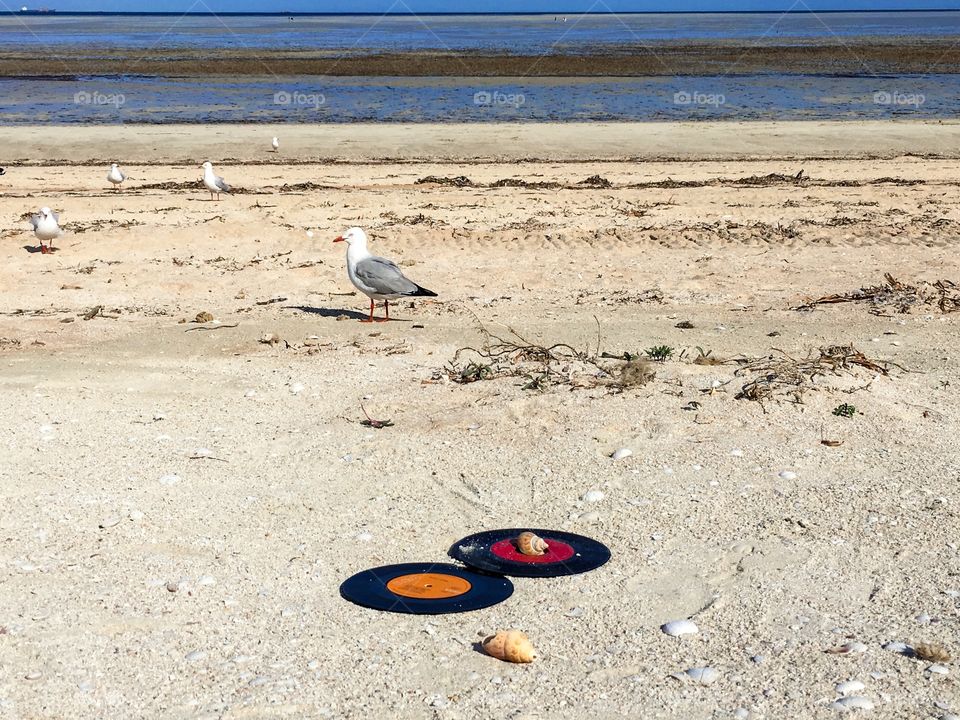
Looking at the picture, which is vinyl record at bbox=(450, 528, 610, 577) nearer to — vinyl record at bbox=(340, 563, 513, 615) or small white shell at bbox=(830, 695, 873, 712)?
vinyl record at bbox=(340, 563, 513, 615)

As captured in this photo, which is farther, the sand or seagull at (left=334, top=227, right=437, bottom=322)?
seagull at (left=334, top=227, right=437, bottom=322)

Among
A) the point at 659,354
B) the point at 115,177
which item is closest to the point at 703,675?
the point at 659,354

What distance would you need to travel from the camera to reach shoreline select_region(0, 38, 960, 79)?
46.6 metres

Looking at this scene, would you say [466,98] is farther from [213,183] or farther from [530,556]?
[530,556]

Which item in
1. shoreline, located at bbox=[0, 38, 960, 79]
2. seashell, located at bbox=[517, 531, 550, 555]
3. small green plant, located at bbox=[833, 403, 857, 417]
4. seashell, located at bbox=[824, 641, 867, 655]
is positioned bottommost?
seashell, located at bbox=[824, 641, 867, 655]

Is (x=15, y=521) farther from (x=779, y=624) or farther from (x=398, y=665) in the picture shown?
(x=779, y=624)

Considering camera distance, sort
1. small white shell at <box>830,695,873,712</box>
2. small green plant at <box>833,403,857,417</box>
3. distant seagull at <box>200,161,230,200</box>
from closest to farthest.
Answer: small white shell at <box>830,695,873,712</box> < small green plant at <box>833,403,857,417</box> < distant seagull at <box>200,161,230,200</box>

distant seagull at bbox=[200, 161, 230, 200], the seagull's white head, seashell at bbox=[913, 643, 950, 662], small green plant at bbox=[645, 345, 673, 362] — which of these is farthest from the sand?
distant seagull at bbox=[200, 161, 230, 200]

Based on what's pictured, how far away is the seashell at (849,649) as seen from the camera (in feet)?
15.8

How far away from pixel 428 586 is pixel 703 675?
4.39ft

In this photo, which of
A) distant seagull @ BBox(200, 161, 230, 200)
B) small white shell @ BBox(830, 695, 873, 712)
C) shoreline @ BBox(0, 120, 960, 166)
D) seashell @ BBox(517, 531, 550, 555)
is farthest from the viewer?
shoreline @ BBox(0, 120, 960, 166)

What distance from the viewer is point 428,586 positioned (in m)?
5.47

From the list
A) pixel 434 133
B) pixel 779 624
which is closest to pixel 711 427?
pixel 779 624

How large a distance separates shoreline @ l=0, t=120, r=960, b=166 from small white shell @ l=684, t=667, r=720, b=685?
56.7ft
